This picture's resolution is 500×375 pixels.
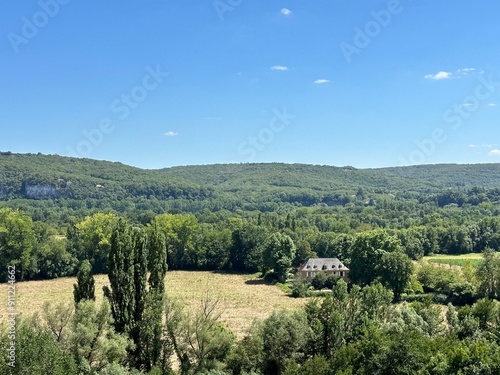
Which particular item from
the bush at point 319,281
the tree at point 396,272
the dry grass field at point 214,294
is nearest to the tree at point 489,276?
the tree at point 396,272

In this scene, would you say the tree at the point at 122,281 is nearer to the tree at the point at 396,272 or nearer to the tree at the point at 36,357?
the tree at the point at 36,357

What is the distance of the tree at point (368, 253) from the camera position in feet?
187

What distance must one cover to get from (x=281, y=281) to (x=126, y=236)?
45.4 metres

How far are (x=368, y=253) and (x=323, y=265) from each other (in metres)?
12.4

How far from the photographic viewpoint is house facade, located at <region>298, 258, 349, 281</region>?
68.2 meters

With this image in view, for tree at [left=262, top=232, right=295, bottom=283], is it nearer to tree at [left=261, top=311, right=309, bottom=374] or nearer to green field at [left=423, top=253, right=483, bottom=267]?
green field at [left=423, top=253, right=483, bottom=267]

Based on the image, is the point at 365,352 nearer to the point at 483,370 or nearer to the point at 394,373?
the point at 394,373

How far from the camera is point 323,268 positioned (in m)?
68.8

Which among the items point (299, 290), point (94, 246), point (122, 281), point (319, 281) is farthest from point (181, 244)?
point (122, 281)

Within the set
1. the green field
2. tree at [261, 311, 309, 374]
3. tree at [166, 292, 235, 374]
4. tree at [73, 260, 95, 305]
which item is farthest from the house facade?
tree at [73, 260, 95, 305]

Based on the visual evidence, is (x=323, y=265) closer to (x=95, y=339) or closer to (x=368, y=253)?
(x=368, y=253)

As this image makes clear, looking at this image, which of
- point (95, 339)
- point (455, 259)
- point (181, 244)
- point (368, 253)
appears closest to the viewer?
point (95, 339)

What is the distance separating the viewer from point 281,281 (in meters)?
69.7

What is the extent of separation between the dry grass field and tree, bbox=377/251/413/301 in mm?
10559
